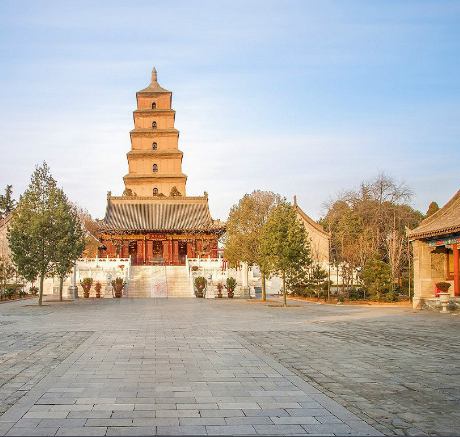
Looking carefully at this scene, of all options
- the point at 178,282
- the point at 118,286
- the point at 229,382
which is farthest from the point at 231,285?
the point at 229,382

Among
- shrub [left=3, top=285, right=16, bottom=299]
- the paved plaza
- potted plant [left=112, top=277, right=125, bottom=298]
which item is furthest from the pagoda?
the paved plaza

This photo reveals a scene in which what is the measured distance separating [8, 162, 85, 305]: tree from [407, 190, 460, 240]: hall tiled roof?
1517 centimetres

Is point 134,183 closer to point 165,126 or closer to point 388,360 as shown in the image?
point 165,126

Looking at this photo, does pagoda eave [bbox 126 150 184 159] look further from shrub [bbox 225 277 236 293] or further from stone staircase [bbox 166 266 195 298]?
shrub [bbox 225 277 236 293]

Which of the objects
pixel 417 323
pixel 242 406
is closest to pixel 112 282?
pixel 417 323

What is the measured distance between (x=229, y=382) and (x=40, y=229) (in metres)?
18.5

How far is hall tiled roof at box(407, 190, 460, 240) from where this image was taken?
64.7 ft

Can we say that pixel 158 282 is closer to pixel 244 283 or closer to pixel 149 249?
pixel 244 283

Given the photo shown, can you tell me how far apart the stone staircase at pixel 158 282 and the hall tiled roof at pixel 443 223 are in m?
→ 16.3

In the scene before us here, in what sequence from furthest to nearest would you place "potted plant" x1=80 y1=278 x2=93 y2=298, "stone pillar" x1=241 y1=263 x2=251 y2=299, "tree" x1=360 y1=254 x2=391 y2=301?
"stone pillar" x1=241 y1=263 x2=251 y2=299, "potted plant" x1=80 y1=278 x2=93 y2=298, "tree" x1=360 y1=254 x2=391 y2=301

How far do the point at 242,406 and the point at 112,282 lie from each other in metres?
28.6

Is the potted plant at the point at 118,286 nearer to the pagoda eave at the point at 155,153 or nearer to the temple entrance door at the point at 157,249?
the temple entrance door at the point at 157,249

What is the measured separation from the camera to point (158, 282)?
36.4 m

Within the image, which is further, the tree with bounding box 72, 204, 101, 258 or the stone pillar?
the tree with bounding box 72, 204, 101, 258
